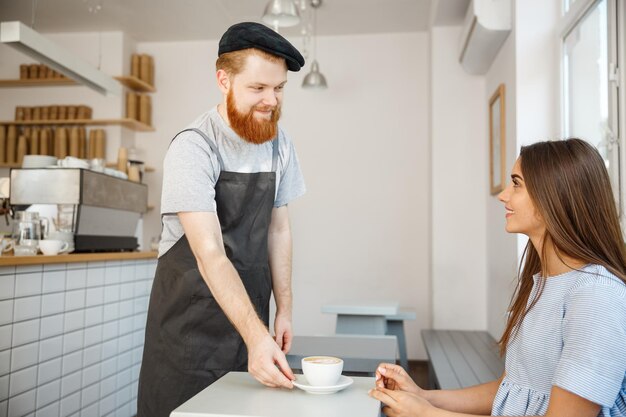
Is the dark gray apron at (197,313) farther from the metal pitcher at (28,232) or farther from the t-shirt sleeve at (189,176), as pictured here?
the metal pitcher at (28,232)

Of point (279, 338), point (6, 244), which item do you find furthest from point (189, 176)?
point (6, 244)

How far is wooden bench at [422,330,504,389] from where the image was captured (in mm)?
2959

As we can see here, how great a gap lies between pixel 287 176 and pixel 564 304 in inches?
38.3

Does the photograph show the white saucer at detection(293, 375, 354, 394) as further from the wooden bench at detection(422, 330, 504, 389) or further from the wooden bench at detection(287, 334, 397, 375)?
the wooden bench at detection(422, 330, 504, 389)

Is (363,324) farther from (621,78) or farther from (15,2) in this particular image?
(15,2)

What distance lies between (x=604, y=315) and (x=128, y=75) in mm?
5356

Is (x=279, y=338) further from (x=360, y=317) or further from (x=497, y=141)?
(x=497, y=141)

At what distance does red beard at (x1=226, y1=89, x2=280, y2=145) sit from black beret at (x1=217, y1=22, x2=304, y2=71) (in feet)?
0.41

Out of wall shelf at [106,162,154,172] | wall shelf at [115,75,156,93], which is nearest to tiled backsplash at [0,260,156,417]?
wall shelf at [106,162,154,172]

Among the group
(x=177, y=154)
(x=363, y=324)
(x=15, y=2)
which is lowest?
(x=363, y=324)

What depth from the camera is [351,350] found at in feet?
6.46

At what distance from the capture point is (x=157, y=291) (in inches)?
68.1

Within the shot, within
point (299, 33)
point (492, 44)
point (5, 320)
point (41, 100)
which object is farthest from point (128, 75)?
point (5, 320)

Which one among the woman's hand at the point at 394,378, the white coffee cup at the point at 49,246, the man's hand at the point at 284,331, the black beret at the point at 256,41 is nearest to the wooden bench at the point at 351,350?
the man's hand at the point at 284,331
